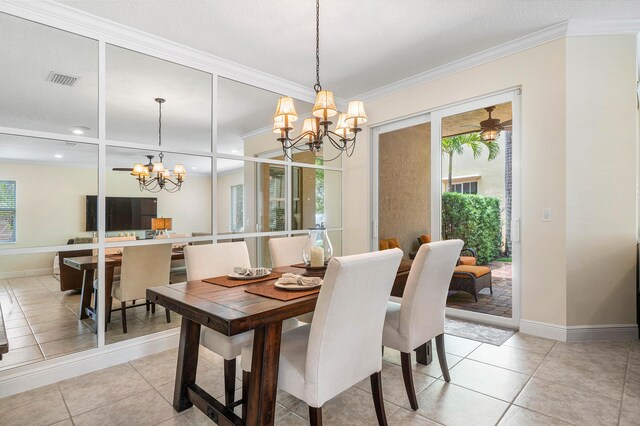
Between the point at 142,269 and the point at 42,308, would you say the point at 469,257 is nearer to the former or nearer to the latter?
the point at 142,269

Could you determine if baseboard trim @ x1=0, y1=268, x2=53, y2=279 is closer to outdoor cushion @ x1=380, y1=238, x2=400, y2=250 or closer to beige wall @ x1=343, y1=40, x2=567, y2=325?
Result: outdoor cushion @ x1=380, y1=238, x2=400, y2=250

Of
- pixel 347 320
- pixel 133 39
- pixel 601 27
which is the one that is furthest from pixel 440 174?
pixel 133 39

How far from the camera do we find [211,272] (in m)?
2.41

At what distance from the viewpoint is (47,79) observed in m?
2.48

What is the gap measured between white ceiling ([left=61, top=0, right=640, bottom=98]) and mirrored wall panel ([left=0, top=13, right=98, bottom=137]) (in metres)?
0.31

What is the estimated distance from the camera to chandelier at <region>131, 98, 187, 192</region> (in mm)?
2846

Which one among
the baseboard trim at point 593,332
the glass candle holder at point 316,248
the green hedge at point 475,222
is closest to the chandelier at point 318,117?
the glass candle holder at point 316,248

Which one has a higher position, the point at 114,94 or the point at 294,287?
the point at 114,94

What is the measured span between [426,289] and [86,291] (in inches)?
98.8

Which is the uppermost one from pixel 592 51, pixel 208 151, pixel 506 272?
pixel 592 51

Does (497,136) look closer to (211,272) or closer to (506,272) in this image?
(506,272)

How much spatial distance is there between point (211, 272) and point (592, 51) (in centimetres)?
364

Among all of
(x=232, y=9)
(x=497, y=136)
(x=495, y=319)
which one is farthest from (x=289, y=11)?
(x=495, y=319)

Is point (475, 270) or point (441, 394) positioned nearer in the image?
point (441, 394)
